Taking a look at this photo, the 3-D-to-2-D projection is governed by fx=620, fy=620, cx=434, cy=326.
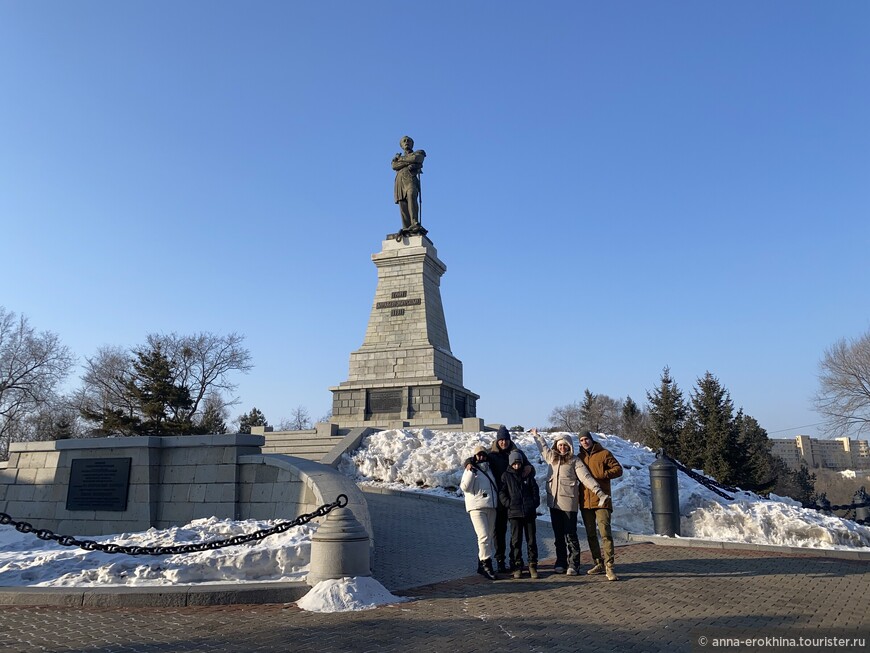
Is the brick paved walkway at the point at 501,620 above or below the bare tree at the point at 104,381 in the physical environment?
below

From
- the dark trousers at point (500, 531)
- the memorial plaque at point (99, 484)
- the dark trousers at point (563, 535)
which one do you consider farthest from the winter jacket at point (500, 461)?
the memorial plaque at point (99, 484)

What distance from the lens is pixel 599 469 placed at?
707 cm

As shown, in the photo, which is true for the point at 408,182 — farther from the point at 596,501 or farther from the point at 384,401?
the point at 596,501

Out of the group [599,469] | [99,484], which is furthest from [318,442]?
[599,469]

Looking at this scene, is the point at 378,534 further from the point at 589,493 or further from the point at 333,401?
the point at 333,401

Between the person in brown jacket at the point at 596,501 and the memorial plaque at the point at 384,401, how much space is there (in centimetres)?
1557

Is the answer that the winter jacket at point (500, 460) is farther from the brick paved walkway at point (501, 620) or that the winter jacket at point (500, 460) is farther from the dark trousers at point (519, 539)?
the brick paved walkway at point (501, 620)

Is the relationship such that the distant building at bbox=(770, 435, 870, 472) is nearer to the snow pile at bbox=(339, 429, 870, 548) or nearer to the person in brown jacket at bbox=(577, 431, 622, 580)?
the snow pile at bbox=(339, 429, 870, 548)

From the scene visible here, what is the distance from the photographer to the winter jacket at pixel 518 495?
6.98m

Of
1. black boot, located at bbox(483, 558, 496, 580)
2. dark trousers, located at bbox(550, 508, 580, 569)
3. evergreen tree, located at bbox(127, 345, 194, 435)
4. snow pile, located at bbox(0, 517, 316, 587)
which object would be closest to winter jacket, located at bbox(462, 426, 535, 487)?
dark trousers, located at bbox(550, 508, 580, 569)

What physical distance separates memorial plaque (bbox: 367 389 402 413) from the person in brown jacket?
1557 cm

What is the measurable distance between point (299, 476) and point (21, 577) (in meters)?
3.23

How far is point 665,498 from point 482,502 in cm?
479

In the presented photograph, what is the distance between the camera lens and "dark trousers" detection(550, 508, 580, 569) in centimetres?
713
